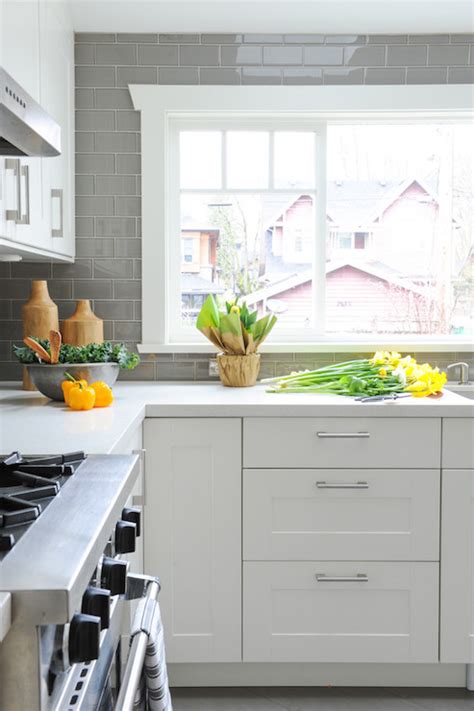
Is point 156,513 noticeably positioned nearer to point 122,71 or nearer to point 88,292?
point 88,292

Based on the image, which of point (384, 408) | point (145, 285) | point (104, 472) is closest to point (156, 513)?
point (384, 408)

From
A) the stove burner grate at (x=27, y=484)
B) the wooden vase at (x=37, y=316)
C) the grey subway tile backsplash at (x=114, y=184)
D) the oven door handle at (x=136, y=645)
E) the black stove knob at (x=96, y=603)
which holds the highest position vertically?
the grey subway tile backsplash at (x=114, y=184)

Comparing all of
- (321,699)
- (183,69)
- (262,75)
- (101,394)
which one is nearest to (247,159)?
(262,75)

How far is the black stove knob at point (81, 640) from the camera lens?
998 mm

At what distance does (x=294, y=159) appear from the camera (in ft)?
11.6

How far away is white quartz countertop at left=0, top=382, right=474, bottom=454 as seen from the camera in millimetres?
2148

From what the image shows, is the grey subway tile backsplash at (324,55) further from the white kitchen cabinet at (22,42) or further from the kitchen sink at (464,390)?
the kitchen sink at (464,390)

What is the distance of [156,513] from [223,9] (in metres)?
2.01

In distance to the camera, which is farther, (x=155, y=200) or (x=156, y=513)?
(x=155, y=200)

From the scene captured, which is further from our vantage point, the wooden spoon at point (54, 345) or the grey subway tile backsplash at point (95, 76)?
the grey subway tile backsplash at point (95, 76)

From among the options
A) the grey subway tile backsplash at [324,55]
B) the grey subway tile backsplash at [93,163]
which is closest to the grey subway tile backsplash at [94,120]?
the grey subway tile backsplash at [93,163]

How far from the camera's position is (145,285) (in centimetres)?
345

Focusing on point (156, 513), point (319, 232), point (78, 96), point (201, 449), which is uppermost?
point (78, 96)

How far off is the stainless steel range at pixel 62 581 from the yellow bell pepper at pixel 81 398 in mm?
991
